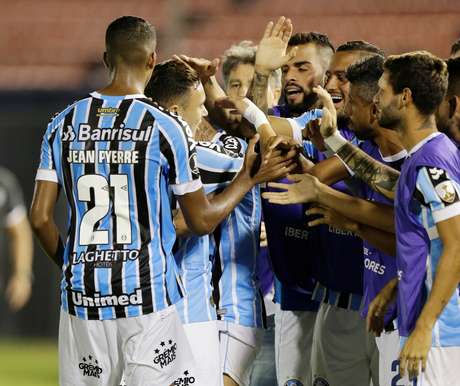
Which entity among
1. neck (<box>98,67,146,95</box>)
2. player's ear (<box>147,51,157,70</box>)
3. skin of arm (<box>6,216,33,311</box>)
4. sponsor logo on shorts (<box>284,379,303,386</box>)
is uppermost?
player's ear (<box>147,51,157,70</box>)

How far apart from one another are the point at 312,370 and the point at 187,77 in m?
1.82

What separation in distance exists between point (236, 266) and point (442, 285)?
146 centimetres

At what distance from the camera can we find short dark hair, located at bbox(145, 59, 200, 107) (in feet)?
18.6

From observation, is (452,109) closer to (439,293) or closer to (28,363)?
(439,293)

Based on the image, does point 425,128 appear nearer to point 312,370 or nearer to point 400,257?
point 400,257

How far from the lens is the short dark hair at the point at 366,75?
18.4 ft

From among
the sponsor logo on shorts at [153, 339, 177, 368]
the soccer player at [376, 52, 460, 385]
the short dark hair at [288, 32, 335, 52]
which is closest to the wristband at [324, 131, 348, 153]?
the soccer player at [376, 52, 460, 385]

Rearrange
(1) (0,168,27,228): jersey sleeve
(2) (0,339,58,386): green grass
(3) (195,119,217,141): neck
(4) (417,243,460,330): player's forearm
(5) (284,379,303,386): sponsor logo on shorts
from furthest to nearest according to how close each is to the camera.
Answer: (2) (0,339,58,386): green grass → (1) (0,168,27,228): jersey sleeve → (5) (284,379,303,386): sponsor logo on shorts → (3) (195,119,217,141): neck → (4) (417,243,460,330): player's forearm

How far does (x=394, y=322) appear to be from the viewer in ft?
17.7

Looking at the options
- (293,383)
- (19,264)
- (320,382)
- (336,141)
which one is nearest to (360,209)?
(336,141)

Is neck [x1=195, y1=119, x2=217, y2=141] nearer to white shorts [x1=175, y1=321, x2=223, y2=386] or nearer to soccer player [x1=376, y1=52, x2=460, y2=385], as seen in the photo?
white shorts [x1=175, y1=321, x2=223, y2=386]

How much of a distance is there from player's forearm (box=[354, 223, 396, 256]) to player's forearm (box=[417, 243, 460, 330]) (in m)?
0.74

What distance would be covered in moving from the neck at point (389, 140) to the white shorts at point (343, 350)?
1.03 metres

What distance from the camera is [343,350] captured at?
6180 millimetres
